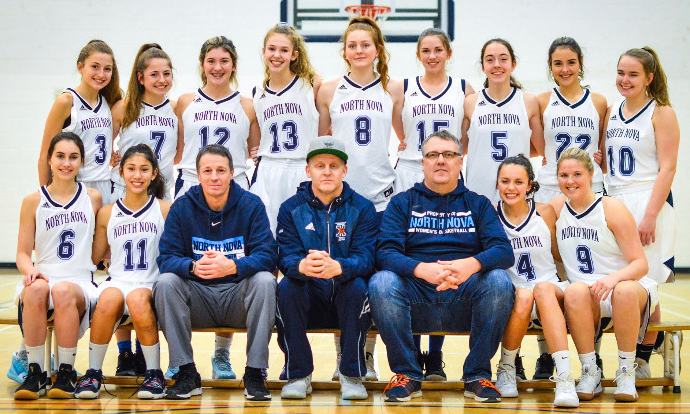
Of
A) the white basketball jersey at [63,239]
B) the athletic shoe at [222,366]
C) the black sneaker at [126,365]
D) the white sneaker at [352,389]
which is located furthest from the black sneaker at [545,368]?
the white basketball jersey at [63,239]

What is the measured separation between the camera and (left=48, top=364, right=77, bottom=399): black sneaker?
3742 mm

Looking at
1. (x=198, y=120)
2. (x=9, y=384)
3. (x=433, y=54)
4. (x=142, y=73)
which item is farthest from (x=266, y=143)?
(x=9, y=384)

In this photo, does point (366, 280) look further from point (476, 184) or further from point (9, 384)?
point (9, 384)

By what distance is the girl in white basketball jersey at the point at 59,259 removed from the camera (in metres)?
3.85

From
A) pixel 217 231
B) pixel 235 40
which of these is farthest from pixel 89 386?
pixel 235 40

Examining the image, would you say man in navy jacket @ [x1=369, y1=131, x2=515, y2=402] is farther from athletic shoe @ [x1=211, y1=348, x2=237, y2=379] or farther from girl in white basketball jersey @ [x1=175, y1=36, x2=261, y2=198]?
girl in white basketball jersey @ [x1=175, y1=36, x2=261, y2=198]

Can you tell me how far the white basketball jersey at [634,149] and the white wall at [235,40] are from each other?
5.85 meters

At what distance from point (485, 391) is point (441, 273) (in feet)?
2.06

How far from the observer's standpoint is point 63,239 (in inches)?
164

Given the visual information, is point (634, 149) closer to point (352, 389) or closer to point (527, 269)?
point (527, 269)

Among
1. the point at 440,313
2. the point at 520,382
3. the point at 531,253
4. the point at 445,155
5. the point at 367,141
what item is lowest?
the point at 520,382

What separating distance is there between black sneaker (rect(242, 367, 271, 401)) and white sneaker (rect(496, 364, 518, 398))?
121 centimetres

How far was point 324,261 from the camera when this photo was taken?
3730 millimetres

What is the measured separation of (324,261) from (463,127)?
1.60 m
